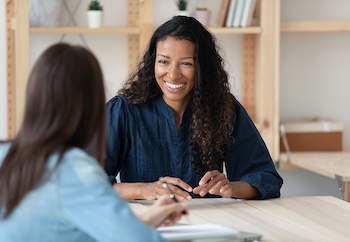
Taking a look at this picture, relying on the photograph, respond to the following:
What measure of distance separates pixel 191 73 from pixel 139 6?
1504mm

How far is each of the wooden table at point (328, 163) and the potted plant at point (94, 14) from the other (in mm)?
1169


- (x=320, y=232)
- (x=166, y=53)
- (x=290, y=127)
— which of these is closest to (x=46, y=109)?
(x=320, y=232)

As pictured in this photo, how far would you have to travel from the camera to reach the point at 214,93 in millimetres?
2717

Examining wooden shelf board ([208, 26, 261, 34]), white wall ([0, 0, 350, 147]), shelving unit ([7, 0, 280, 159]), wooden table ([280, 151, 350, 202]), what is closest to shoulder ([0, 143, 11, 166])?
wooden table ([280, 151, 350, 202])

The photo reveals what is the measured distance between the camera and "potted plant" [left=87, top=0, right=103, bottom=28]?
156 inches

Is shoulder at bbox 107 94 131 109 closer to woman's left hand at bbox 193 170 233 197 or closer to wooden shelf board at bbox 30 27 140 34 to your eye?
woman's left hand at bbox 193 170 233 197

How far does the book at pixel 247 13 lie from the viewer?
400 centimetres

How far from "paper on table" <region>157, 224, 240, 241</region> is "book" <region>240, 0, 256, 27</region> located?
229 centimetres

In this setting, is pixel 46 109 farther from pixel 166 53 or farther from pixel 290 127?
pixel 290 127

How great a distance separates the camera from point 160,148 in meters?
2.71

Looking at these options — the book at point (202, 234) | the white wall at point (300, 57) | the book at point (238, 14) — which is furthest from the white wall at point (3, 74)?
the book at point (202, 234)

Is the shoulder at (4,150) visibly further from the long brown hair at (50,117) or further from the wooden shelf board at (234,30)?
the wooden shelf board at (234,30)

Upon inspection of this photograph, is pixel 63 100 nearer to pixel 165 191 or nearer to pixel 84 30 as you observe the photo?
pixel 165 191

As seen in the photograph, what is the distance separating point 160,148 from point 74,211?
1.28 meters
